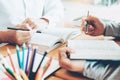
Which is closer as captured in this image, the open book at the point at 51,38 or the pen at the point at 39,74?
the pen at the point at 39,74

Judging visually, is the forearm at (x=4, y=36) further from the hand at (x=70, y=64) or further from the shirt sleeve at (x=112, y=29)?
the shirt sleeve at (x=112, y=29)

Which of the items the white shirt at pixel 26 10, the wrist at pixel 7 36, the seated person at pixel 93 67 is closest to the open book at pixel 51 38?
the wrist at pixel 7 36

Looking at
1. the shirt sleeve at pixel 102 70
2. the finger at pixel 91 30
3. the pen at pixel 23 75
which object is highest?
the finger at pixel 91 30

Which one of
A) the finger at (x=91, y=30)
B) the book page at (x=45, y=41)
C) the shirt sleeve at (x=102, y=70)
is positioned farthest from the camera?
the finger at (x=91, y=30)

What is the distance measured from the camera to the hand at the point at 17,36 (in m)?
1.16

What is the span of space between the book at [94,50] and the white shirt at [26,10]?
0.64 m

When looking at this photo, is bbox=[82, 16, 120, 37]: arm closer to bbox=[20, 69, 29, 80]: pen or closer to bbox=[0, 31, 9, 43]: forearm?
bbox=[0, 31, 9, 43]: forearm

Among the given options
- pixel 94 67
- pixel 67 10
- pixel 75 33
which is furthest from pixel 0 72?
pixel 67 10

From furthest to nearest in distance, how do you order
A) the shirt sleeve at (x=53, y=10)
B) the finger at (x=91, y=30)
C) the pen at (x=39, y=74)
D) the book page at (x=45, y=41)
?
the shirt sleeve at (x=53, y=10) < the finger at (x=91, y=30) < the book page at (x=45, y=41) < the pen at (x=39, y=74)

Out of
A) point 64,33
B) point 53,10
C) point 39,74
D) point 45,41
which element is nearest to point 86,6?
point 53,10

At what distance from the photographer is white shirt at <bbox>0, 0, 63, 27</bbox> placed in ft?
5.04

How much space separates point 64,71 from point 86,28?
0.52 metres

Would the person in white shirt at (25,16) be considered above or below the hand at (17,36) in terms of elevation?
above

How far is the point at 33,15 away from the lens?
1.72 metres
